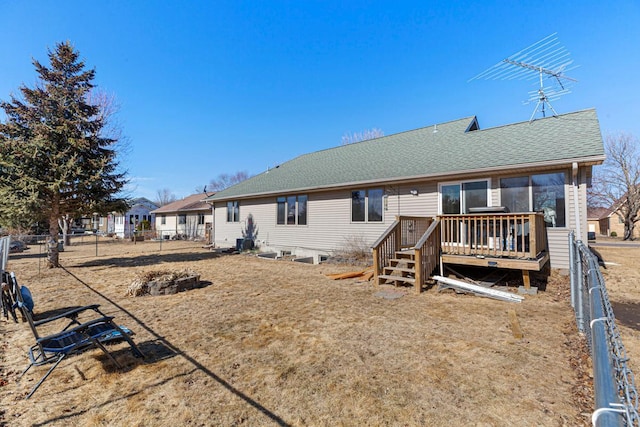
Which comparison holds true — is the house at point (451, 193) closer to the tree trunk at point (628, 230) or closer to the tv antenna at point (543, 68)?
the tv antenna at point (543, 68)

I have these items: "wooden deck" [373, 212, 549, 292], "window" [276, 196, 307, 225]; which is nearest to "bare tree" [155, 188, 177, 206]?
"window" [276, 196, 307, 225]

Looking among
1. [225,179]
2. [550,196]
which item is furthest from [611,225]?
[225,179]

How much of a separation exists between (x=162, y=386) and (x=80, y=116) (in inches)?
478

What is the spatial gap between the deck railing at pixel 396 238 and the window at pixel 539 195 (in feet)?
7.27

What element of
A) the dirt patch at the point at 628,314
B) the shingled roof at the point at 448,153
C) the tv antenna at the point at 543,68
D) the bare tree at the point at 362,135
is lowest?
the dirt patch at the point at 628,314

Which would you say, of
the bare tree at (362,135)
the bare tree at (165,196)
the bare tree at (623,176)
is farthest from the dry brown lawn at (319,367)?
the bare tree at (165,196)

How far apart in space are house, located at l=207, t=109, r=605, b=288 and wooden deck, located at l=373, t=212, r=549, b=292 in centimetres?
3

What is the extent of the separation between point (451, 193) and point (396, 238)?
2.53 metres

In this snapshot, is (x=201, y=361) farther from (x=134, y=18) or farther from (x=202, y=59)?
(x=202, y=59)

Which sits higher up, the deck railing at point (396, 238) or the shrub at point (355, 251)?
the deck railing at point (396, 238)

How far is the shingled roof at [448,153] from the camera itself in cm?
776

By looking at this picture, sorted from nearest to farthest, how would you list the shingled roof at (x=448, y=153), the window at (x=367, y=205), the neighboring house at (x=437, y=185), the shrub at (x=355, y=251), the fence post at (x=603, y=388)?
the fence post at (x=603, y=388) < the neighboring house at (x=437, y=185) < the shingled roof at (x=448, y=153) < the shrub at (x=355, y=251) < the window at (x=367, y=205)

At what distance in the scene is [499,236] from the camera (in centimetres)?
732

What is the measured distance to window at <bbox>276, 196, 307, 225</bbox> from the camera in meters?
13.5
